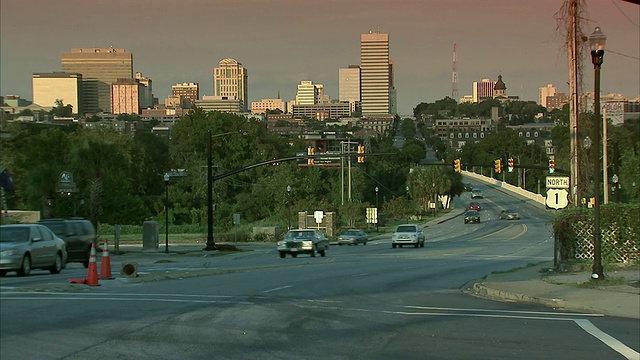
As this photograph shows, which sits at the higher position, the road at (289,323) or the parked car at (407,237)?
the road at (289,323)

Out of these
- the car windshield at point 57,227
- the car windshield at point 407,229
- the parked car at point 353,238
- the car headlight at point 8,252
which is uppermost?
the car windshield at point 57,227

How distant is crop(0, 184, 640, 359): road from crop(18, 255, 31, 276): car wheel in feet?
5.04

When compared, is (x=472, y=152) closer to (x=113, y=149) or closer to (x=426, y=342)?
(x=113, y=149)

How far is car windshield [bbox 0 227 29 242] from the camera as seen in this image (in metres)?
26.1

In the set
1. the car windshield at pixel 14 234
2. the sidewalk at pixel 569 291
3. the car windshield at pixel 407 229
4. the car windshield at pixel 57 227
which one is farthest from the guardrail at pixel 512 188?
the car windshield at pixel 14 234

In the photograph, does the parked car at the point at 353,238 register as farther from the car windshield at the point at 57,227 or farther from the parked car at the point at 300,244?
the car windshield at the point at 57,227

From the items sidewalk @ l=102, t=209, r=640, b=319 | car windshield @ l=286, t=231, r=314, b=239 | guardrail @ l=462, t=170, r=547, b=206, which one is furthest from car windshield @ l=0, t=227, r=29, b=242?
guardrail @ l=462, t=170, r=547, b=206

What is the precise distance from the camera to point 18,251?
85.5ft

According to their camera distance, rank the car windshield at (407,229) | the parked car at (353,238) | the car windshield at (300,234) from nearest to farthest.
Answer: the car windshield at (300,234) → the car windshield at (407,229) → the parked car at (353,238)

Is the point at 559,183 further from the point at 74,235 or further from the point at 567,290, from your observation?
the point at 74,235

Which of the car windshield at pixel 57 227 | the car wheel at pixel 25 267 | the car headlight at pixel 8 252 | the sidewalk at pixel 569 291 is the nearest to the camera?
the sidewalk at pixel 569 291

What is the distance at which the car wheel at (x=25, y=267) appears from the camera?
26297 mm

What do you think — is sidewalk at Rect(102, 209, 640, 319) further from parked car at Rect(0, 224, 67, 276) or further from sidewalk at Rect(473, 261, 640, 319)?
parked car at Rect(0, 224, 67, 276)

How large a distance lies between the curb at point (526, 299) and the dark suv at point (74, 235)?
627 inches
